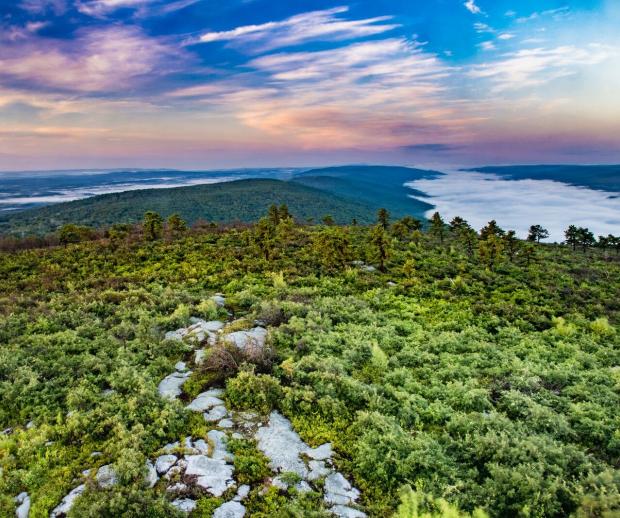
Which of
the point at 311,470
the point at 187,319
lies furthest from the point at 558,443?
the point at 187,319

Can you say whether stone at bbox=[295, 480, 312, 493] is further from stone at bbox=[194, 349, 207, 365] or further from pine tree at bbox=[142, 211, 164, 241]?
pine tree at bbox=[142, 211, 164, 241]

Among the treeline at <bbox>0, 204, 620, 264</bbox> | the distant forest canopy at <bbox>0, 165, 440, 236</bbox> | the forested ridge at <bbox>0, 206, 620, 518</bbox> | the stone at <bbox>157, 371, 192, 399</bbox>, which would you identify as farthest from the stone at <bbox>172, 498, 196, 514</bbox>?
the distant forest canopy at <bbox>0, 165, 440, 236</bbox>

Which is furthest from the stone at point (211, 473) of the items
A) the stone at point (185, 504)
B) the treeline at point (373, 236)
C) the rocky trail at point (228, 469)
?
the treeline at point (373, 236)

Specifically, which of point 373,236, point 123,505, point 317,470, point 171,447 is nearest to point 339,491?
point 317,470

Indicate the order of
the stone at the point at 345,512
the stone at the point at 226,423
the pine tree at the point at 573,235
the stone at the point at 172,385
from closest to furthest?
1. the stone at the point at 345,512
2. the stone at the point at 226,423
3. the stone at the point at 172,385
4. the pine tree at the point at 573,235

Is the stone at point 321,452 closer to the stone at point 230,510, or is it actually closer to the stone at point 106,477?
the stone at point 230,510

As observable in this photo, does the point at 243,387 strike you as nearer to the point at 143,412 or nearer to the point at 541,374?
the point at 143,412

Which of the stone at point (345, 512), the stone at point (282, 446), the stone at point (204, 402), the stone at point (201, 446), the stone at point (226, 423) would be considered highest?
the stone at point (204, 402)
